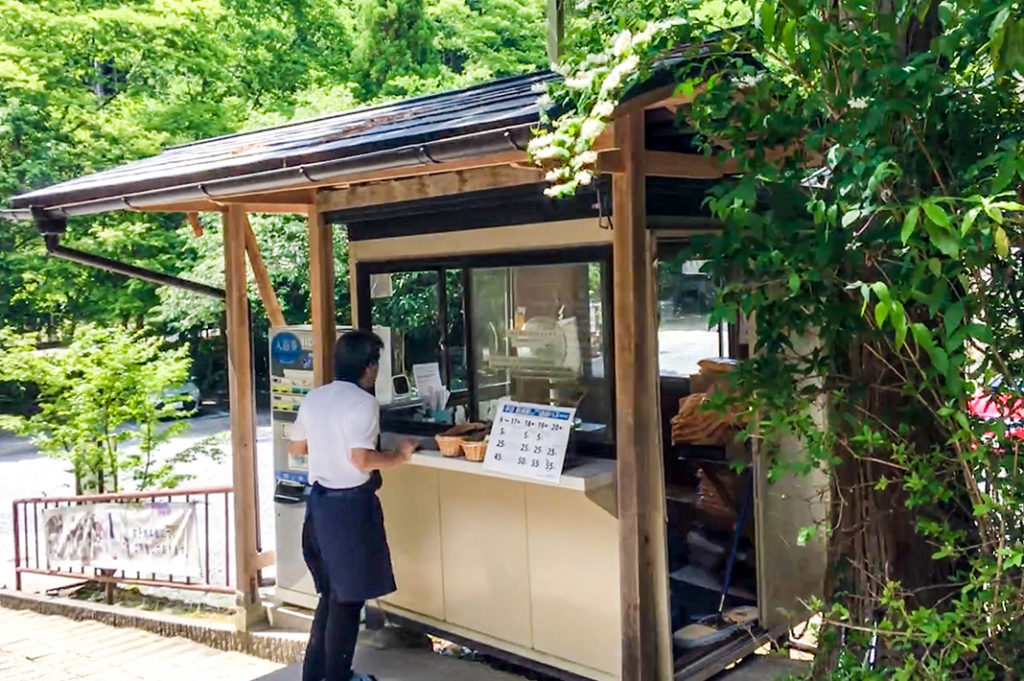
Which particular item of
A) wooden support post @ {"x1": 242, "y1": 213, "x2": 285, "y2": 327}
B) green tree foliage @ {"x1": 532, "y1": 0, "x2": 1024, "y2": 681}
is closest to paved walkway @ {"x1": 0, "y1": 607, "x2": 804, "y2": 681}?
green tree foliage @ {"x1": 532, "y1": 0, "x2": 1024, "y2": 681}

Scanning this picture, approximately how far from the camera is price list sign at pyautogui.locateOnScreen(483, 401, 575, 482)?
12.6ft

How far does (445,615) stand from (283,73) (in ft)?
58.5

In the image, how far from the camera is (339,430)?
13.3ft

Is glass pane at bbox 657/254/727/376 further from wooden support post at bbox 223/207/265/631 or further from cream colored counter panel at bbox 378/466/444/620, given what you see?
wooden support post at bbox 223/207/265/631

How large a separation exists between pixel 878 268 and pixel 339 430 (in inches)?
97.9

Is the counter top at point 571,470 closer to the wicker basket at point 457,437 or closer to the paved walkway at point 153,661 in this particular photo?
the wicker basket at point 457,437

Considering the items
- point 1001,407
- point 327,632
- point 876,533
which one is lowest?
point 327,632

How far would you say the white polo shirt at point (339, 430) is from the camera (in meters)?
4.02

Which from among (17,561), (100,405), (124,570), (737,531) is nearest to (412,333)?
(737,531)

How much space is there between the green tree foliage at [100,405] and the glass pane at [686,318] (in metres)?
4.98

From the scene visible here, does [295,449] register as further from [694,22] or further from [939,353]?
[939,353]

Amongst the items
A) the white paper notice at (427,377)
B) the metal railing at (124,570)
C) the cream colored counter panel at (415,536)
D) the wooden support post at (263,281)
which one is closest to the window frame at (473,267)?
the white paper notice at (427,377)

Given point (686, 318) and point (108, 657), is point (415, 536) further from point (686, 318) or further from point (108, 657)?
point (108, 657)

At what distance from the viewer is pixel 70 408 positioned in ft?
26.5
